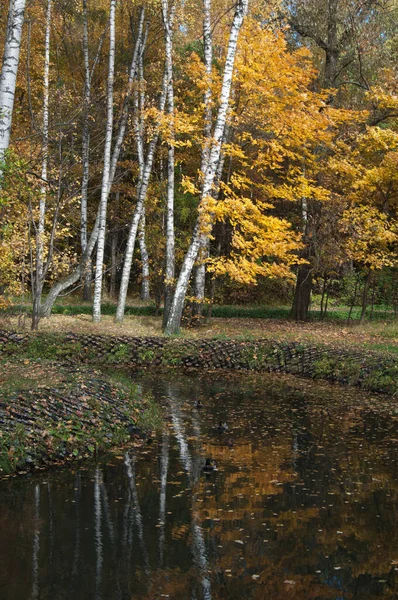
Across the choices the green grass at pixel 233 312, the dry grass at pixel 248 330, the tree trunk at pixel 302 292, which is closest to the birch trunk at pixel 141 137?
the green grass at pixel 233 312

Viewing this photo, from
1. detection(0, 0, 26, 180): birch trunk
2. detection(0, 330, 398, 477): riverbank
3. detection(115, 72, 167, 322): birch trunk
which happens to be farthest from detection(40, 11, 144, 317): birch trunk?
detection(0, 0, 26, 180): birch trunk

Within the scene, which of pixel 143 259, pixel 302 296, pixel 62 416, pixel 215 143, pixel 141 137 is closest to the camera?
pixel 62 416

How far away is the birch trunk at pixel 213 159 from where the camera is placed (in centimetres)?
1733

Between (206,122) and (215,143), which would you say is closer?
(215,143)

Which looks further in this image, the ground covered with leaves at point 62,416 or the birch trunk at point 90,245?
the birch trunk at point 90,245

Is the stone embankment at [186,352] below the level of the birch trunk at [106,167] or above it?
below

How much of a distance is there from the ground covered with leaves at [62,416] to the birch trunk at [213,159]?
23.4ft

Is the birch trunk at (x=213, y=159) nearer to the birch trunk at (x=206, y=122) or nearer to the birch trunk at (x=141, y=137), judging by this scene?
the birch trunk at (x=206, y=122)

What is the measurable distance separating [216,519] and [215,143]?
1262cm

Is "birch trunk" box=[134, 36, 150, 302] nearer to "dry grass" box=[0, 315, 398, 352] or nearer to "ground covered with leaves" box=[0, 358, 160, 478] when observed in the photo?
"dry grass" box=[0, 315, 398, 352]

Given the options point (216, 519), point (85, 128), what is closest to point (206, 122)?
point (85, 128)

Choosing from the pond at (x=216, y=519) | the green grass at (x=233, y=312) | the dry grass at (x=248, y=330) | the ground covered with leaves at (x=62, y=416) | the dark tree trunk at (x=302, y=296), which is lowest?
the pond at (x=216, y=519)

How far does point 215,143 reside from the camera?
17750 millimetres

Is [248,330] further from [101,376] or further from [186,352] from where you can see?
[101,376]
